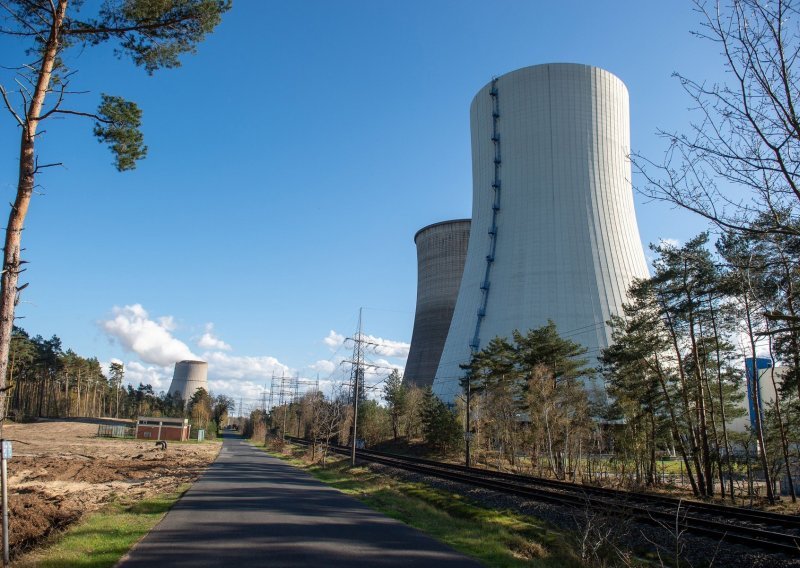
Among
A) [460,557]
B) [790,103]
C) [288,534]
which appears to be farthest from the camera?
[288,534]

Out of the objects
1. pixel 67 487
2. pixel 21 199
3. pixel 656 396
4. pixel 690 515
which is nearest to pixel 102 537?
pixel 21 199

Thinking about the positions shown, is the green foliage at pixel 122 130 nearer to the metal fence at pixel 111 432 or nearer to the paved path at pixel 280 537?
the paved path at pixel 280 537

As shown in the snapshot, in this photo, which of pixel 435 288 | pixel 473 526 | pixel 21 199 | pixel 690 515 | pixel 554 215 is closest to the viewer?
pixel 21 199

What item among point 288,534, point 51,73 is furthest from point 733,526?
point 51,73

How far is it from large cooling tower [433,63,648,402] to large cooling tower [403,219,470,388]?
912 centimetres

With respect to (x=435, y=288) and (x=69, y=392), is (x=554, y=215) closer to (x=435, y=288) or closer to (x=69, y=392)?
(x=435, y=288)

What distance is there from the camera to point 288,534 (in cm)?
841

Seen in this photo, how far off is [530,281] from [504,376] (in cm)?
560

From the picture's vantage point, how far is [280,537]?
26.7ft

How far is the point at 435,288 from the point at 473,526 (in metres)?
34.2

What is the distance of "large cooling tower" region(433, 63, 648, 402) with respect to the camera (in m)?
30.4

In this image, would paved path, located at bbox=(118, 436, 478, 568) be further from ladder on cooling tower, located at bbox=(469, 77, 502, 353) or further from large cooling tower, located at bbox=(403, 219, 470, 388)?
large cooling tower, located at bbox=(403, 219, 470, 388)

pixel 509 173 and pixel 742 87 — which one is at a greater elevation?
pixel 509 173

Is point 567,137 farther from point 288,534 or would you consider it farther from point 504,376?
point 288,534
